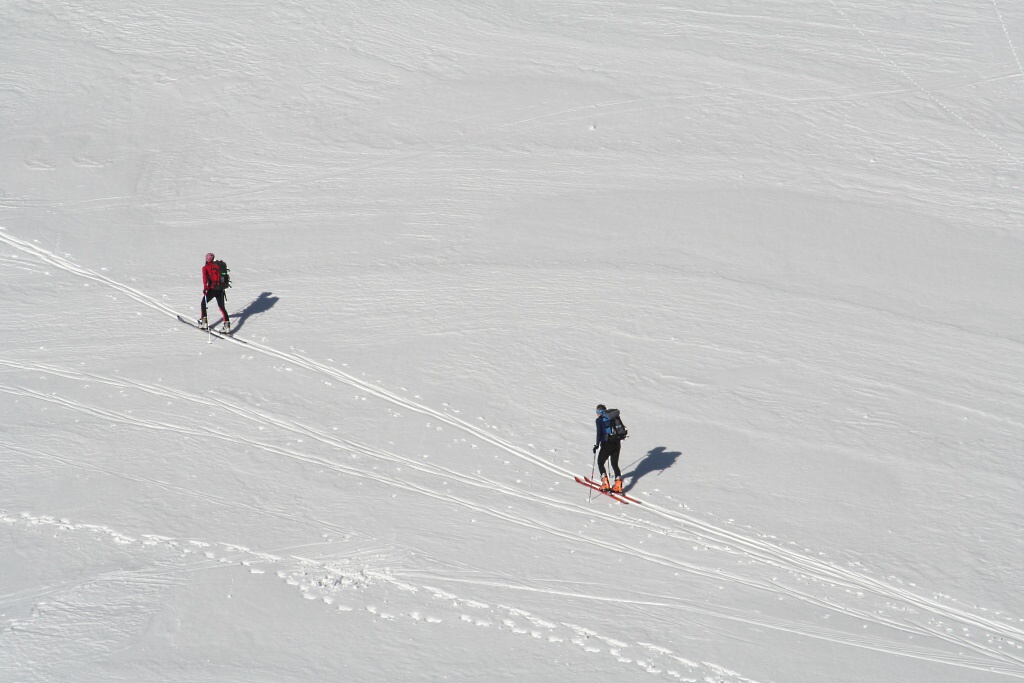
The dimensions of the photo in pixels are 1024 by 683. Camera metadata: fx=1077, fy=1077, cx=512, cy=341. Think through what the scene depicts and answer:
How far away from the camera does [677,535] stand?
512 inches

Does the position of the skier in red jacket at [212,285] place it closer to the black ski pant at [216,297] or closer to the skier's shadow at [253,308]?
the black ski pant at [216,297]

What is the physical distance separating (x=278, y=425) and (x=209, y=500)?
1.59 meters

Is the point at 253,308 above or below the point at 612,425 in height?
above

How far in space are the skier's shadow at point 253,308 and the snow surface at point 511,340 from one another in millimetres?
131

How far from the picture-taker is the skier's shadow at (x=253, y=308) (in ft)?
54.7

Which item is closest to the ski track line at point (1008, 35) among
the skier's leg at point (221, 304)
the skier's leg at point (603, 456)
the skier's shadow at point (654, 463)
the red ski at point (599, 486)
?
the skier's shadow at point (654, 463)

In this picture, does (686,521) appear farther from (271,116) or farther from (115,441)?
(271,116)

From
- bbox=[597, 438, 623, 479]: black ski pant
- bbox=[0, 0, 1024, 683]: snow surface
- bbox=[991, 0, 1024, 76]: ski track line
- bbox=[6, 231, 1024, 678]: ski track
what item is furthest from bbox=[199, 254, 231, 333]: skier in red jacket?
bbox=[991, 0, 1024, 76]: ski track line

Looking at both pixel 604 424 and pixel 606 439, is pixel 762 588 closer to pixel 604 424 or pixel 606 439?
pixel 606 439

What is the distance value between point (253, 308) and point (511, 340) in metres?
4.17

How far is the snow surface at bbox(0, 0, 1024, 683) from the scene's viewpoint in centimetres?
1191

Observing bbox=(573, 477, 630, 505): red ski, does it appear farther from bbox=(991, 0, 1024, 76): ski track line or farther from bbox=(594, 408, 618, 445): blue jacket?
bbox=(991, 0, 1024, 76): ski track line

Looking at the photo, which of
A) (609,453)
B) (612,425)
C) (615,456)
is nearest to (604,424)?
(612,425)

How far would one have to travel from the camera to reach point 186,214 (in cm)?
1948
